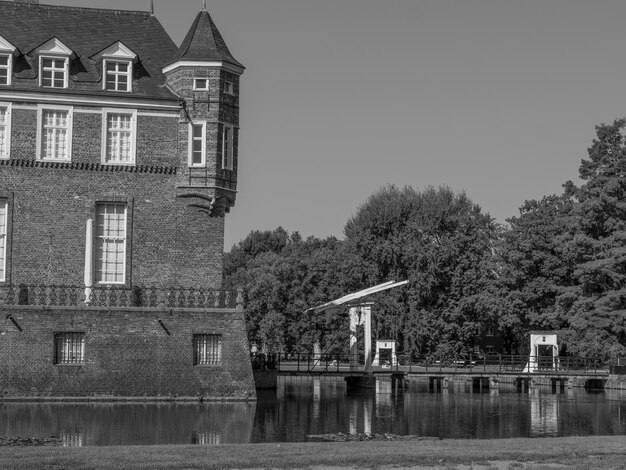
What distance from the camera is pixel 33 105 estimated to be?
1574 inches

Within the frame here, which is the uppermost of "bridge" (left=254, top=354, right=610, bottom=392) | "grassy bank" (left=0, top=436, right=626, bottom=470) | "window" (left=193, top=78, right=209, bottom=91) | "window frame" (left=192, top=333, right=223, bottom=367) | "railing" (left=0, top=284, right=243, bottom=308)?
"window" (left=193, top=78, right=209, bottom=91)

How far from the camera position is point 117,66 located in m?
41.1

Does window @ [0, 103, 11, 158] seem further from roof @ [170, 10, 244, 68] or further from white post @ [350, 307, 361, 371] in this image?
white post @ [350, 307, 361, 371]

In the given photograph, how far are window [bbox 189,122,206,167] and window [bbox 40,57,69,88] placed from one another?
4841mm

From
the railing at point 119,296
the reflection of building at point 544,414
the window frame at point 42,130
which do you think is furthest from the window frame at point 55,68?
the reflection of building at point 544,414

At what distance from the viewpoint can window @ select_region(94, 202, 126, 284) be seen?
40.5m

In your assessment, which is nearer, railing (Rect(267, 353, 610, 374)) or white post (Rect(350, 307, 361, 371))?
white post (Rect(350, 307, 361, 371))

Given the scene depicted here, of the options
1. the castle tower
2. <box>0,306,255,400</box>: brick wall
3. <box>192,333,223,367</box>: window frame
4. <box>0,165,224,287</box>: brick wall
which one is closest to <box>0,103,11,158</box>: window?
<box>0,165,224,287</box>: brick wall

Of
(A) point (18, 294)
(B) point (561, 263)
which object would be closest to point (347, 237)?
(B) point (561, 263)

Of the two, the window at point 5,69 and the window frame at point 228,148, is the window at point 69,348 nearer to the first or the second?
the window frame at point 228,148

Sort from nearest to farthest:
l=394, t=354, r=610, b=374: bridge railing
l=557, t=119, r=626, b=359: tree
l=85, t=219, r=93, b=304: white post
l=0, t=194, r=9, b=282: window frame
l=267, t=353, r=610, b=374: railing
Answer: l=0, t=194, r=9, b=282: window frame, l=85, t=219, r=93, b=304: white post, l=557, t=119, r=626, b=359: tree, l=267, t=353, r=610, b=374: railing, l=394, t=354, r=610, b=374: bridge railing

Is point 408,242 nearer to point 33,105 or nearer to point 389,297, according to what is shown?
point 389,297

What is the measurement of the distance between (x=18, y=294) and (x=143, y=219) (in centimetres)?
521

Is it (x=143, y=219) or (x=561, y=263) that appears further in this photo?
(x=561, y=263)
